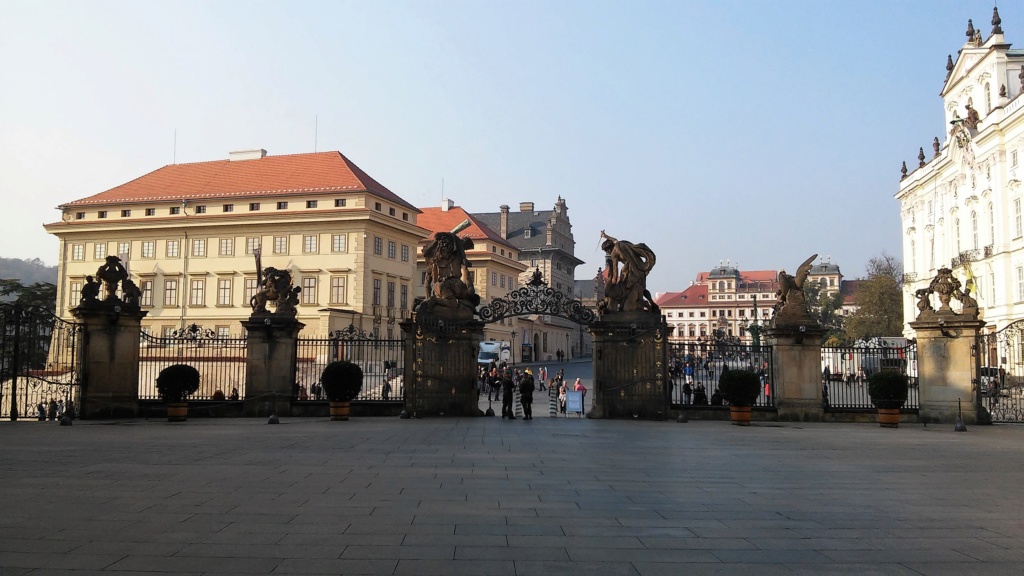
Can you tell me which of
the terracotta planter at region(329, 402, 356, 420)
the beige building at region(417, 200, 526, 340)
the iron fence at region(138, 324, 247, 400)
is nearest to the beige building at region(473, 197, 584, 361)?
the beige building at region(417, 200, 526, 340)

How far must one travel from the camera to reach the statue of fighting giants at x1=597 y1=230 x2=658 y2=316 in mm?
23750

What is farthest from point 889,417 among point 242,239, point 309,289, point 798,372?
point 242,239

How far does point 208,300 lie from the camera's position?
7000cm

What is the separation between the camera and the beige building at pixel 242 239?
68.5 meters

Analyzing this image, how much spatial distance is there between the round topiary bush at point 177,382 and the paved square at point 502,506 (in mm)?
5206

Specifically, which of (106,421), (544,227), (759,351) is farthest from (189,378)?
(544,227)

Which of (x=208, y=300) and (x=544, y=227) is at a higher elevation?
(x=544, y=227)

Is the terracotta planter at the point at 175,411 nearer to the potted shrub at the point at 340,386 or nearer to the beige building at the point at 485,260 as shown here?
the potted shrub at the point at 340,386

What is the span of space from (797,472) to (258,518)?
806 cm

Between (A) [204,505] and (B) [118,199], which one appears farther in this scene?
(B) [118,199]

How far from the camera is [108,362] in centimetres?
2223

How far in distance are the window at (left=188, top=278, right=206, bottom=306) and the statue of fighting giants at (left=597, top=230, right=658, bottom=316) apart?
54.5 meters

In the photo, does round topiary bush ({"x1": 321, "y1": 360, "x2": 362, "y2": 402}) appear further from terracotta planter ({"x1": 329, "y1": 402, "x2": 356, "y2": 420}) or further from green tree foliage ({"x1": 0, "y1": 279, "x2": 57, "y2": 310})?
green tree foliage ({"x1": 0, "y1": 279, "x2": 57, "y2": 310})

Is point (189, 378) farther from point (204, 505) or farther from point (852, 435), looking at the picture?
point (852, 435)
